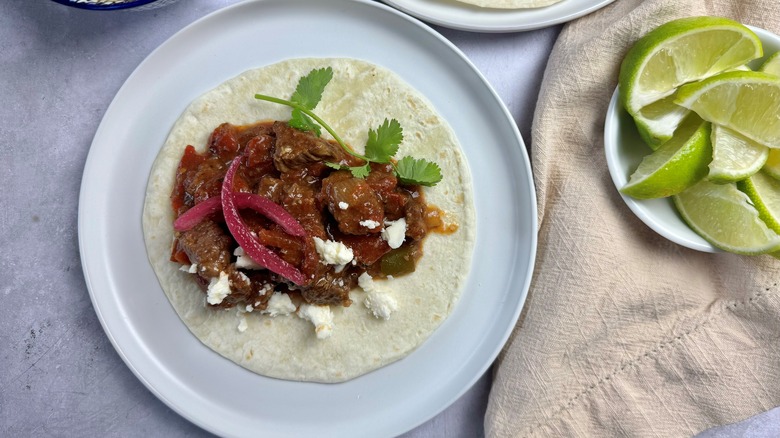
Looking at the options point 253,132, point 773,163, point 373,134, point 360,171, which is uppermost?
point 773,163

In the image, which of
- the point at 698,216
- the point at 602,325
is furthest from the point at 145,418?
the point at 698,216

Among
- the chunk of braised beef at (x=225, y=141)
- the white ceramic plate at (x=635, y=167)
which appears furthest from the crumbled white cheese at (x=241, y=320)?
the white ceramic plate at (x=635, y=167)

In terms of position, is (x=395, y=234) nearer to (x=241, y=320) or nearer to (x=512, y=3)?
(x=241, y=320)

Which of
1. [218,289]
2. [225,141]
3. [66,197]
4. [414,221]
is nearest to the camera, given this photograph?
[218,289]

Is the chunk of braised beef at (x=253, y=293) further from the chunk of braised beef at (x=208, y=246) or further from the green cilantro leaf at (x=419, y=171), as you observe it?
the green cilantro leaf at (x=419, y=171)

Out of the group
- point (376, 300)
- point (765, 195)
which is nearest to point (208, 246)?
point (376, 300)
